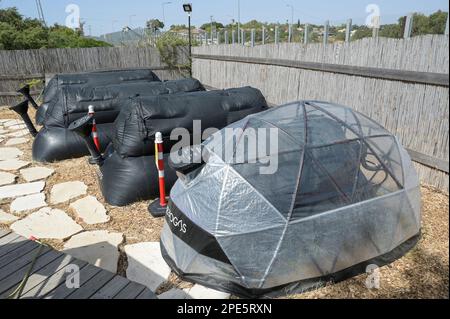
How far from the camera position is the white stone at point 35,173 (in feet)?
19.8

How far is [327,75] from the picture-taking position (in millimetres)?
6367

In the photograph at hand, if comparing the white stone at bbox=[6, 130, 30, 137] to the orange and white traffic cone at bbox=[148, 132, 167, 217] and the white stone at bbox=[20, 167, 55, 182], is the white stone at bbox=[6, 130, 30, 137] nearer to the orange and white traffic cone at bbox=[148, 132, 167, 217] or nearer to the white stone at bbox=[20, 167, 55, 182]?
the white stone at bbox=[20, 167, 55, 182]

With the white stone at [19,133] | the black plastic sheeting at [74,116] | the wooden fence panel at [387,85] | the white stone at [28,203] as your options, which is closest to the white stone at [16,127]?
the white stone at [19,133]

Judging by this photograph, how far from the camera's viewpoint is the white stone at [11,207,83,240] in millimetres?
4273

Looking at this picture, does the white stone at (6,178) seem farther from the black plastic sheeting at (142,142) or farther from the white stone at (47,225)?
the black plastic sheeting at (142,142)

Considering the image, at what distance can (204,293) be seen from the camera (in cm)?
316

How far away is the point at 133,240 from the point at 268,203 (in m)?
2.05

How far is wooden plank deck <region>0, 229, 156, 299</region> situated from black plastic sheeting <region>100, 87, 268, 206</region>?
5.56 feet

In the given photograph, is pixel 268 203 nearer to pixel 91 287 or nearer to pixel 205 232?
pixel 205 232

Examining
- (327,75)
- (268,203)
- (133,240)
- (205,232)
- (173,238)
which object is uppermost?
(327,75)

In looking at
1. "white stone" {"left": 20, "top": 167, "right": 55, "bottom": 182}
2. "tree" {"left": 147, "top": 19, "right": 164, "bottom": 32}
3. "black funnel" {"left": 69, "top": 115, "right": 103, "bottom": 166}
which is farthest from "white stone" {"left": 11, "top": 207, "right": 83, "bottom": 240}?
"tree" {"left": 147, "top": 19, "right": 164, "bottom": 32}

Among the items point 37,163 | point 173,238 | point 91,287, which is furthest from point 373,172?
point 37,163

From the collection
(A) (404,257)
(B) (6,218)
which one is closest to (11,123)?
(B) (6,218)

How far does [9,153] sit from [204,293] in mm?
6468
